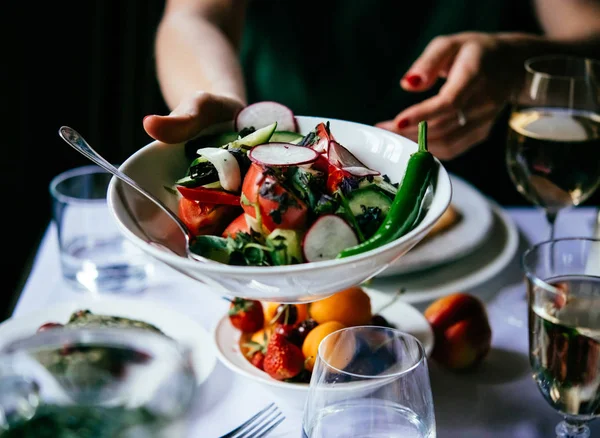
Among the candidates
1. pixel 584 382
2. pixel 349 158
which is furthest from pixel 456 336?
pixel 349 158

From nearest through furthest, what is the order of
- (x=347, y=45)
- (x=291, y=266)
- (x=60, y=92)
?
(x=291, y=266) < (x=347, y=45) < (x=60, y=92)

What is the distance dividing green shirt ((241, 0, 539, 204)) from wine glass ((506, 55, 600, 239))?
0.85 metres

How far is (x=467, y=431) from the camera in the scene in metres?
0.85

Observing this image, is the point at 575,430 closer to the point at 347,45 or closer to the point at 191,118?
the point at 191,118

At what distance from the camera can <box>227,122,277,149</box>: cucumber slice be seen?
799 millimetres

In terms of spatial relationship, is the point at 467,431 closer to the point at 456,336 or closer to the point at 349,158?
the point at 456,336

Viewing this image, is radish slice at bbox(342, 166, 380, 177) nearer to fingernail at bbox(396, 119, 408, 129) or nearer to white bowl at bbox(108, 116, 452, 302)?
white bowl at bbox(108, 116, 452, 302)

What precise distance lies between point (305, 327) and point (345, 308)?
0.06 metres

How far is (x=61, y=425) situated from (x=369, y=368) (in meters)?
0.42

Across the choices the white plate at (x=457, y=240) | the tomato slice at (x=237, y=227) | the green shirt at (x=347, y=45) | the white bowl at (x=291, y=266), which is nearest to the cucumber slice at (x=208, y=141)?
the white bowl at (x=291, y=266)

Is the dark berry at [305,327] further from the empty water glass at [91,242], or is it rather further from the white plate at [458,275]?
the empty water glass at [91,242]

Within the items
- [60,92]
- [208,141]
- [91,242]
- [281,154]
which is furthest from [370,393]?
[60,92]

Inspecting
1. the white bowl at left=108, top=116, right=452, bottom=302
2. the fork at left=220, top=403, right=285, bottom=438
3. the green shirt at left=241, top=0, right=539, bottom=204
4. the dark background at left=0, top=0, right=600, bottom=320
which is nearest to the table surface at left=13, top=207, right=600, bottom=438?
the fork at left=220, top=403, right=285, bottom=438

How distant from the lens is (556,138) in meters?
1.09
